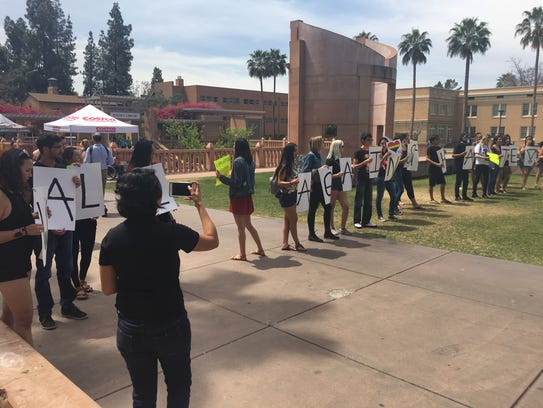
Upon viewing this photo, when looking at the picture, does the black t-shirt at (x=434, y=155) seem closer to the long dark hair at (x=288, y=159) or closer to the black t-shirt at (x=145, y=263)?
the long dark hair at (x=288, y=159)

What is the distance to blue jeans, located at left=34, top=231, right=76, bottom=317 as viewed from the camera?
400 cm

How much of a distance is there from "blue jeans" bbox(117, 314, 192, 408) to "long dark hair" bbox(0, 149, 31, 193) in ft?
5.32

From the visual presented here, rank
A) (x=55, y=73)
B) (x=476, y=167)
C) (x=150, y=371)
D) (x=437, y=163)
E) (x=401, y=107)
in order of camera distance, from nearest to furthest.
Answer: (x=150, y=371) → (x=437, y=163) → (x=476, y=167) → (x=401, y=107) → (x=55, y=73)

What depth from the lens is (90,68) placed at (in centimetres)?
8356

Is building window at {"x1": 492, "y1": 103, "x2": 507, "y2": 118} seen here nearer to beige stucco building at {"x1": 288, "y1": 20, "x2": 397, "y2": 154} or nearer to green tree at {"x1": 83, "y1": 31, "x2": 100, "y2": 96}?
beige stucco building at {"x1": 288, "y1": 20, "x2": 397, "y2": 154}

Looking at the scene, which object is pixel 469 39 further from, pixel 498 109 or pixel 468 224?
pixel 468 224

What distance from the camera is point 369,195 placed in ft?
28.0

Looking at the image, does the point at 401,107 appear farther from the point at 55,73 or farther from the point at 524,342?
the point at 524,342

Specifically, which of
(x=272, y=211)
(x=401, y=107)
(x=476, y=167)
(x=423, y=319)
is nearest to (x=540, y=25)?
(x=401, y=107)

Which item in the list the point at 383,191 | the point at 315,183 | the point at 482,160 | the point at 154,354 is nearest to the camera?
the point at 154,354

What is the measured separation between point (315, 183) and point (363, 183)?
1497mm

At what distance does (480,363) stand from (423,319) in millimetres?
879

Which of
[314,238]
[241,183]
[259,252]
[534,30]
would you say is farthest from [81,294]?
[534,30]

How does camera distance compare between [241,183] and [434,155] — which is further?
[434,155]
